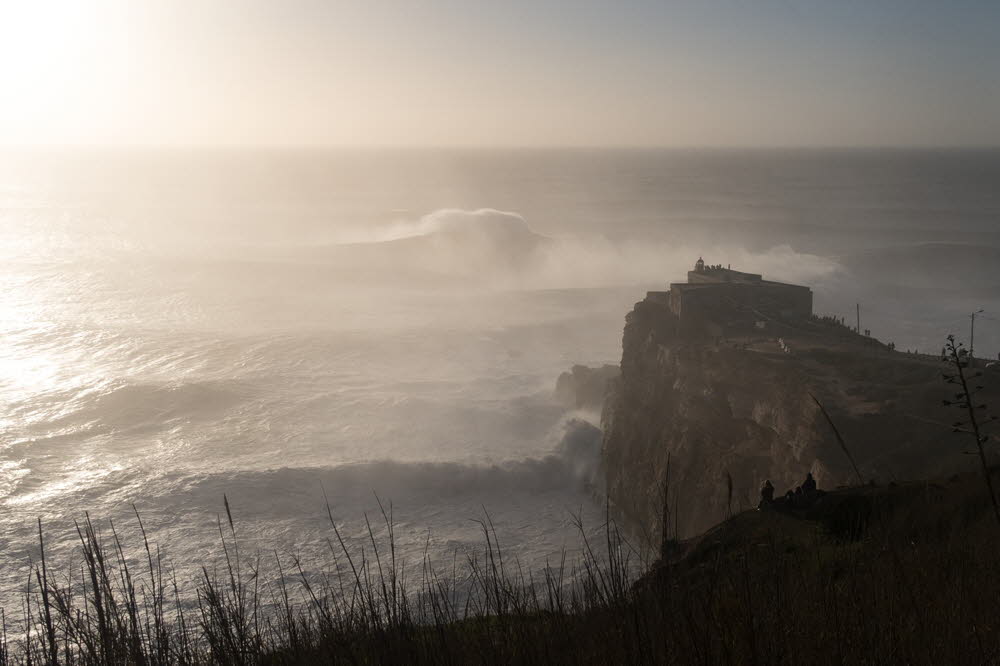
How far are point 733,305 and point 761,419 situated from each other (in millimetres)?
7362

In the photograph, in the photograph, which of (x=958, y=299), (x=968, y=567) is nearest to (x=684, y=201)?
(x=958, y=299)

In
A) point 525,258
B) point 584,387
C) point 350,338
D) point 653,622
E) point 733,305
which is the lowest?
point 584,387

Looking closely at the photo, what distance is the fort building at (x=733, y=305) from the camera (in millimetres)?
23641

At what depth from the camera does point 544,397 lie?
30.6 meters

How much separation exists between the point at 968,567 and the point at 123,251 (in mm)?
69914

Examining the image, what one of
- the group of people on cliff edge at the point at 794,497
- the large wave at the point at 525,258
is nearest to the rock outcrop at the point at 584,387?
the group of people on cliff edge at the point at 794,497

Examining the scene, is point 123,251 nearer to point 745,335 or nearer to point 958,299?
point 745,335

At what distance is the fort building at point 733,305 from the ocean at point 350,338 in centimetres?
530

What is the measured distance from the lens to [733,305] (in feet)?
81.8

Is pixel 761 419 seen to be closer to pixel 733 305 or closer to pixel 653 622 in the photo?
pixel 733 305

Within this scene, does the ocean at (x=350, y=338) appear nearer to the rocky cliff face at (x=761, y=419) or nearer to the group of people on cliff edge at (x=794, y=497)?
the rocky cliff face at (x=761, y=419)

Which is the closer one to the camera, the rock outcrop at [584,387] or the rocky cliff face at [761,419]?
the rocky cliff face at [761,419]

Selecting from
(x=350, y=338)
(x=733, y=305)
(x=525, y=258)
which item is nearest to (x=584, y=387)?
(x=733, y=305)

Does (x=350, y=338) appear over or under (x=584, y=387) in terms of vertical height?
over
